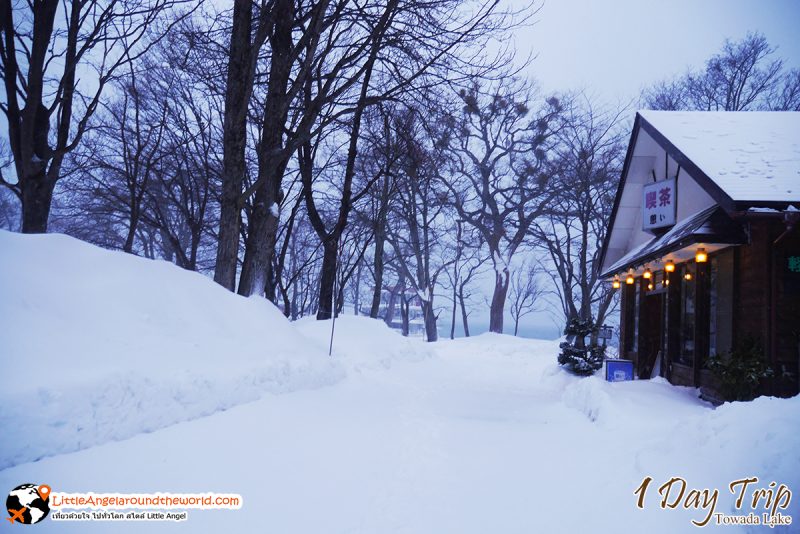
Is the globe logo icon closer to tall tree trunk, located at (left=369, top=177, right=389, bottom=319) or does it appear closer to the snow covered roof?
the snow covered roof

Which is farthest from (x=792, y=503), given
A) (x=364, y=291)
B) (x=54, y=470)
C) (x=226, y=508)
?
(x=364, y=291)

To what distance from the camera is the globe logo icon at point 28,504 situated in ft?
9.93

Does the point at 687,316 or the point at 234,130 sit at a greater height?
the point at 234,130

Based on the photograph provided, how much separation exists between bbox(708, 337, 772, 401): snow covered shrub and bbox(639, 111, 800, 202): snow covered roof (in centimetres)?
249

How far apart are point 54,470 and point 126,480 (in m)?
0.49

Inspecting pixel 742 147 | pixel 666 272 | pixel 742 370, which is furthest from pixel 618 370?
pixel 742 147

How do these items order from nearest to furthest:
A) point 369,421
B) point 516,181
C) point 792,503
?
point 792,503 → point 369,421 → point 516,181

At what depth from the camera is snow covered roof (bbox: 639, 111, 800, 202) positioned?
316 inches

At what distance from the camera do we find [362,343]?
12938mm

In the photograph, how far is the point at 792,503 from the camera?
3.16 metres

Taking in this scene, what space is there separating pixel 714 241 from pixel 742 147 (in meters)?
2.98

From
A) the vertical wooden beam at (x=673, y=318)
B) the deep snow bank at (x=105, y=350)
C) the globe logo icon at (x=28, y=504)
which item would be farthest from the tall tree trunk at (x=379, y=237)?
the globe logo icon at (x=28, y=504)

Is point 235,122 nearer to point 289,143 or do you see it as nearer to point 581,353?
point 289,143

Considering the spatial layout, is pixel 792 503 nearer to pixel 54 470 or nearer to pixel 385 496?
pixel 385 496
